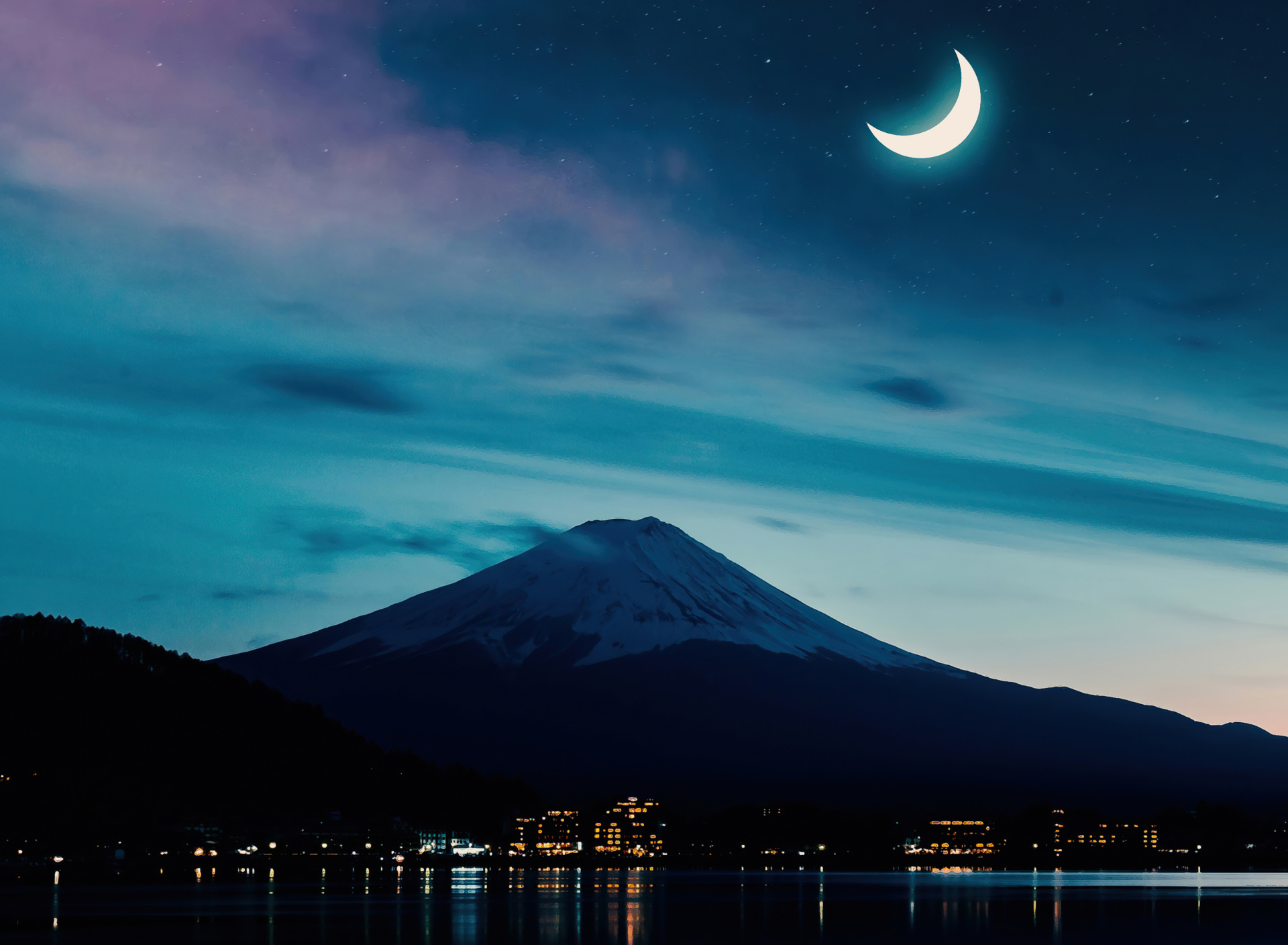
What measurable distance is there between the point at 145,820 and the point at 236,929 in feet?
363

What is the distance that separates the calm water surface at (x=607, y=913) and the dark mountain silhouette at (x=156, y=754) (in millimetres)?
35170

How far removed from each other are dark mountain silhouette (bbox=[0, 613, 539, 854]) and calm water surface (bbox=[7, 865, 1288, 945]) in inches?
1385

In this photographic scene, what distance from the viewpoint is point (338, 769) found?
18325cm

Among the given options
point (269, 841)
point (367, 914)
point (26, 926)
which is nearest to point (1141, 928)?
point (367, 914)

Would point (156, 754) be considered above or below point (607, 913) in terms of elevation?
below

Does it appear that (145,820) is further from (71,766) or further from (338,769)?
(338,769)

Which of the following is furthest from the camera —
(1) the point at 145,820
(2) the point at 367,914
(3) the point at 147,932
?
(1) the point at 145,820

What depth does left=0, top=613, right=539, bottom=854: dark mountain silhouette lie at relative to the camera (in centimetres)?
14650

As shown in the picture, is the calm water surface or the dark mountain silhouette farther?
the dark mountain silhouette

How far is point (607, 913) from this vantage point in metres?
65.1

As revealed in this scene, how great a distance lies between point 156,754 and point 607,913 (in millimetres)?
113183

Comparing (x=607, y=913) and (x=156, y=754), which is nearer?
(x=607, y=913)

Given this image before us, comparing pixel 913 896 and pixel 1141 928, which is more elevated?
pixel 1141 928

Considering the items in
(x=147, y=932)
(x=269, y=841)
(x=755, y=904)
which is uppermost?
(x=147, y=932)
